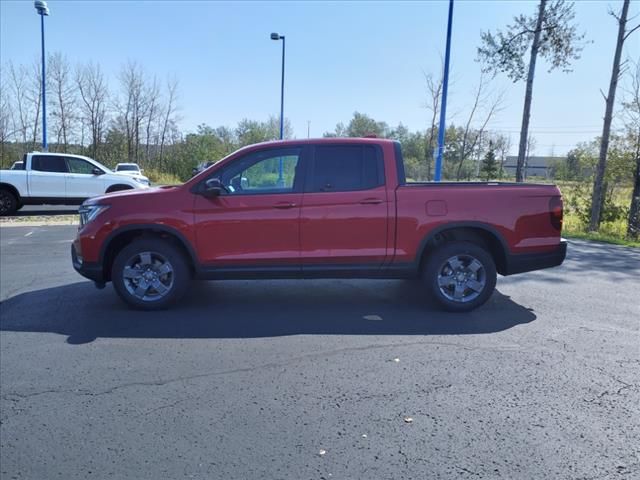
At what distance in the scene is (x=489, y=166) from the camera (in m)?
45.9

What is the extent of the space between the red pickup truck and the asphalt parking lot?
441 millimetres

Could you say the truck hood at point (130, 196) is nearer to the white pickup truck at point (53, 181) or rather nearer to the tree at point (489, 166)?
the white pickup truck at point (53, 181)

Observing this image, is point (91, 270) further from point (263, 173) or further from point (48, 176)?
point (48, 176)

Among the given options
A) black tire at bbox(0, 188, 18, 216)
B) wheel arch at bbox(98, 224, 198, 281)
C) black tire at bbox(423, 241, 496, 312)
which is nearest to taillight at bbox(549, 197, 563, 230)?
black tire at bbox(423, 241, 496, 312)

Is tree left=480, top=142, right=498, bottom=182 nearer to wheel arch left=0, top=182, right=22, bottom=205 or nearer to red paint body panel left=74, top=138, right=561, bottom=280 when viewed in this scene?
wheel arch left=0, top=182, right=22, bottom=205

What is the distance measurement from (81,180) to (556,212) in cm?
1414

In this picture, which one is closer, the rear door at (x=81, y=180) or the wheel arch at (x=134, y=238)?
the wheel arch at (x=134, y=238)

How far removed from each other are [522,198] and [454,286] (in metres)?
1.27

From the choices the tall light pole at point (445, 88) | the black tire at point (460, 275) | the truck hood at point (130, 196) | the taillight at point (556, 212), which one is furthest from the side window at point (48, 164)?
the taillight at point (556, 212)

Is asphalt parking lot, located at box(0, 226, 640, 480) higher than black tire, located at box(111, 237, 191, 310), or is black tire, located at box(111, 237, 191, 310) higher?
black tire, located at box(111, 237, 191, 310)

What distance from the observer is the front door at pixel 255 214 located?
16.6ft

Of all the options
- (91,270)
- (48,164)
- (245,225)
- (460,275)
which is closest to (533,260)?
(460,275)

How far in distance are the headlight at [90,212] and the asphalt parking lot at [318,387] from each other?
103cm

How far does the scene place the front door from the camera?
5.07 metres
